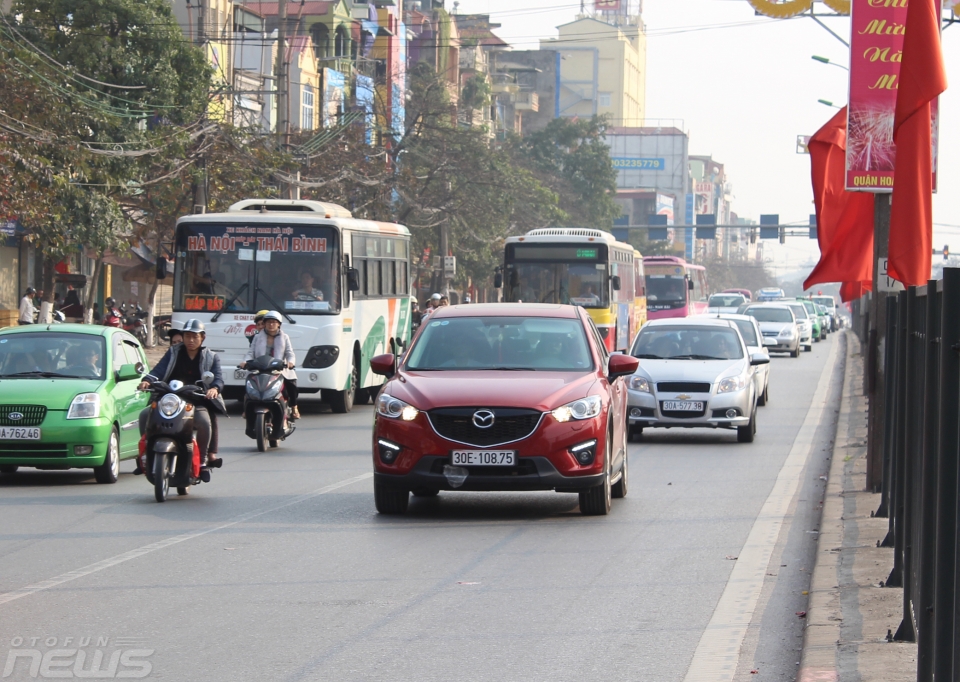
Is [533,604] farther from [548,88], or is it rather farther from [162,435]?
[548,88]

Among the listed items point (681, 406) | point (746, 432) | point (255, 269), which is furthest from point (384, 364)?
point (255, 269)

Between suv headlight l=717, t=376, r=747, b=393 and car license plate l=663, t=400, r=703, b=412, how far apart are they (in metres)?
0.32

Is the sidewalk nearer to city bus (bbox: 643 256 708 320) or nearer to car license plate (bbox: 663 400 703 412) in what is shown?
car license plate (bbox: 663 400 703 412)

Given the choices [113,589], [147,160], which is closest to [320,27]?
[147,160]

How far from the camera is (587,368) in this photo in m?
12.2

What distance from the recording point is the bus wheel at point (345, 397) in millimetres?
24125

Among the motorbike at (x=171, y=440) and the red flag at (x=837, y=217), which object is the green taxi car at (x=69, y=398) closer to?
the motorbike at (x=171, y=440)

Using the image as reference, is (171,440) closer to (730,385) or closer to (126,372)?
(126,372)

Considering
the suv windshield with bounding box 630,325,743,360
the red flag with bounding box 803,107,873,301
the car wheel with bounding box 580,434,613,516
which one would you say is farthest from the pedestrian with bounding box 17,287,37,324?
the car wheel with bounding box 580,434,613,516

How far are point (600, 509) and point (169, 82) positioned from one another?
2803cm

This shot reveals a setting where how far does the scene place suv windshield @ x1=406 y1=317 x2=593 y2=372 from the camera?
12227 mm

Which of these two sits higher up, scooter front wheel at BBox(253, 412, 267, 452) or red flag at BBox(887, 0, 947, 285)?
red flag at BBox(887, 0, 947, 285)

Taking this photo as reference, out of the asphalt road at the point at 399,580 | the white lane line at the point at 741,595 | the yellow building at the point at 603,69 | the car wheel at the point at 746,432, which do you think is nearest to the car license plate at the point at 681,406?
the car wheel at the point at 746,432

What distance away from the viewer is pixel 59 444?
539 inches
